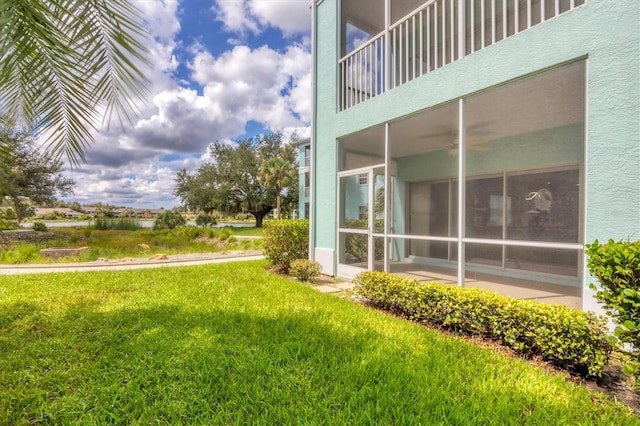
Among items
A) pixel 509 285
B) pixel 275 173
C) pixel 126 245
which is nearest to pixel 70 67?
pixel 509 285

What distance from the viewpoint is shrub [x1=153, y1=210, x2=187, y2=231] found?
2327 cm

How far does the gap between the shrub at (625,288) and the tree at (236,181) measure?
1228 inches

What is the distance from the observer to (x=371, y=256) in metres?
7.04

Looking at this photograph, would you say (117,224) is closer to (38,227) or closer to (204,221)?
(38,227)

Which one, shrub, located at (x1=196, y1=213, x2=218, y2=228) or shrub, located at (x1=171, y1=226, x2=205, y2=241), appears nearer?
shrub, located at (x1=171, y1=226, x2=205, y2=241)

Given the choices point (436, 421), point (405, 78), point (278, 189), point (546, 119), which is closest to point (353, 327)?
point (436, 421)

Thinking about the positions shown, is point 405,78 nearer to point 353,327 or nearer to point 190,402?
point 353,327

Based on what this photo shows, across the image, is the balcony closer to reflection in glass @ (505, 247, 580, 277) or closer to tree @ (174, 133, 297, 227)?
A: reflection in glass @ (505, 247, 580, 277)

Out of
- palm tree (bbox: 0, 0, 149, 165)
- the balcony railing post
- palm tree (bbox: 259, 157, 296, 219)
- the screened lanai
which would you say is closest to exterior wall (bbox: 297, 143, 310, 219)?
palm tree (bbox: 259, 157, 296, 219)

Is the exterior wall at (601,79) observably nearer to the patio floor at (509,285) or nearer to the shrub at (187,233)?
the patio floor at (509,285)

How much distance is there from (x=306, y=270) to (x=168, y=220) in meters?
19.9

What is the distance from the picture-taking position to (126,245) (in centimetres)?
1616

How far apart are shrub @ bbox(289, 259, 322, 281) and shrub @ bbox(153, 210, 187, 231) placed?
19.3 m

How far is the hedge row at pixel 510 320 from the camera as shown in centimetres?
309
